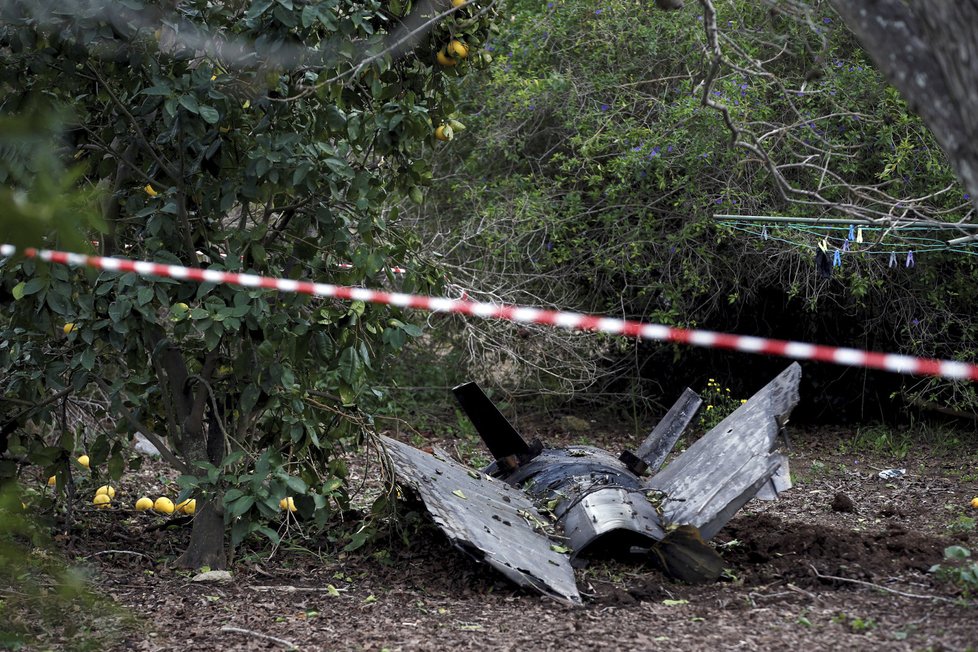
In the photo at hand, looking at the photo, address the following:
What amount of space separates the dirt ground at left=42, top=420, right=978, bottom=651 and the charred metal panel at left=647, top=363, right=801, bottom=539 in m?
0.31

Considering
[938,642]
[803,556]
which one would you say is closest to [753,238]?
[803,556]

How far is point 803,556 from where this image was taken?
14.9 ft

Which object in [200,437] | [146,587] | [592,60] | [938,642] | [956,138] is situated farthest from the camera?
[592,60]

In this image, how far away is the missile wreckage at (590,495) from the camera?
424cm

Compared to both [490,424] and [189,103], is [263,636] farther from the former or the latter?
[490,424]

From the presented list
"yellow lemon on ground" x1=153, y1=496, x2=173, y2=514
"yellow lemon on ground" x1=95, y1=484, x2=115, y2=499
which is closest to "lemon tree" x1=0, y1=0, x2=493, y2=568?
"yellow lemon on ground" x1=95, y1=484, x2=115, y2=499

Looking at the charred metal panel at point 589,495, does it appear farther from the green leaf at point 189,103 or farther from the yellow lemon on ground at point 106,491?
the green leaf at point 189,103

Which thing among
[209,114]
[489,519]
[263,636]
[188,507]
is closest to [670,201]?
[489,519]

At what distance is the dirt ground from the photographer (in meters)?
3.44

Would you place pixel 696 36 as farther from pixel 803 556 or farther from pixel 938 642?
pixel 938 642

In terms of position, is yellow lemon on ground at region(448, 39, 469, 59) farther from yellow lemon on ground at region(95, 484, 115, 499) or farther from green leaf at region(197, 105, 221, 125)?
yellow lemon on ground at region(95, 484, 115, 499)

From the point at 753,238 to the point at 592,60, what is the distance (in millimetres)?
2040

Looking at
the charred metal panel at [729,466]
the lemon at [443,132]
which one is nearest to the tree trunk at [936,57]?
the charred metal panel at [729,466]

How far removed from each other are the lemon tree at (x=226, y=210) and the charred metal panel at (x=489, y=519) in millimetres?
419
